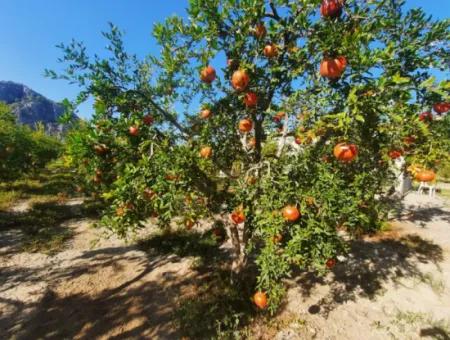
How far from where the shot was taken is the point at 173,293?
6.07 m

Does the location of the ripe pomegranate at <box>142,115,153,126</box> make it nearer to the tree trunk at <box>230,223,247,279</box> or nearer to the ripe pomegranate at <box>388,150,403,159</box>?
the tree trunk at <box>230,223,247,279</box>

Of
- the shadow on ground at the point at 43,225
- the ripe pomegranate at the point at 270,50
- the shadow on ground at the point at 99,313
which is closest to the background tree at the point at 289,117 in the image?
the ripe pomegranate at the point at 270,50

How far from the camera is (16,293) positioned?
20.2ft

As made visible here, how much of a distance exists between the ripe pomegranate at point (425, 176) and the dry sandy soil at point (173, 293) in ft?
10.4

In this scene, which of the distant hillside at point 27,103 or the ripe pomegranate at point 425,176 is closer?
the ripe pomegranate at point 425,176

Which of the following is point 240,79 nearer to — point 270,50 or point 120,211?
point 270,50

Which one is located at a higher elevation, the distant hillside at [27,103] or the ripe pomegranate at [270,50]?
the distant hillside at [27,103]

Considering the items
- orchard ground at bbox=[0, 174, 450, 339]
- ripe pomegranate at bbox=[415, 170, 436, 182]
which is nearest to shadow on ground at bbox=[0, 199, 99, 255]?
orchard ground at bbox=[0, 174, 450, 339]

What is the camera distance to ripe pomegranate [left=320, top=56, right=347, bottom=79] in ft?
9.93

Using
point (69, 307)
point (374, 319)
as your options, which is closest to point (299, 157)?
point (374, 319)

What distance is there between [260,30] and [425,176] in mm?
2784

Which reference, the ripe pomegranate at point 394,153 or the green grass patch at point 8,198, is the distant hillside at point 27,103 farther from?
the ripe pomegranate at point 394,153

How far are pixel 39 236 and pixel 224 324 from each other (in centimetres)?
790

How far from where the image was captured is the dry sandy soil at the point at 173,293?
16.5 feet
